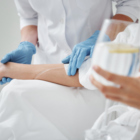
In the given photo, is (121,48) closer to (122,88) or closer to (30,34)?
(122,88)

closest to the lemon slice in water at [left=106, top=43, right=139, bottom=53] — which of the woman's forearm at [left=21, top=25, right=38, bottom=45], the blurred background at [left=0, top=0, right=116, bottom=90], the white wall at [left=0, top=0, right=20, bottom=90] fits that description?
the woman's forearm at [left=21, top=25, right=38, bottom=45]

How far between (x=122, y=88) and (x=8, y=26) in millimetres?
1721

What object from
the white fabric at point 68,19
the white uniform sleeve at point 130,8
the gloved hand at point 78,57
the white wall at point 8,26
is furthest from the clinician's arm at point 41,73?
the white wall at point 8,26

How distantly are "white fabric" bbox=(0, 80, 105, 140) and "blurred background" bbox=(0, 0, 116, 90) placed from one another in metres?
1.21

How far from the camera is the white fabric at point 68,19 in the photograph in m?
1.27

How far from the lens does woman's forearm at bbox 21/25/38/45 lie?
145 cm

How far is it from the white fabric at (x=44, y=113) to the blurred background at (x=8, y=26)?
3.97 feet

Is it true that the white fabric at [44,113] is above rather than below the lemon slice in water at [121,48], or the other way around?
below

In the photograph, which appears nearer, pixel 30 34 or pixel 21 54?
pixel 21 54

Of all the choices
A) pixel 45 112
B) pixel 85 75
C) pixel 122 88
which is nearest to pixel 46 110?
pixel 45 112

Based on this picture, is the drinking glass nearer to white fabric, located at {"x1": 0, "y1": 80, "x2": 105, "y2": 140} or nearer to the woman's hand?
the woman's hand

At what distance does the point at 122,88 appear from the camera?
0.49 m

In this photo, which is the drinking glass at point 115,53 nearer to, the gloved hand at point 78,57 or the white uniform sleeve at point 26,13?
the gloved hand at point 78,57

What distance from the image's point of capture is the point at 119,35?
590 millimetres
